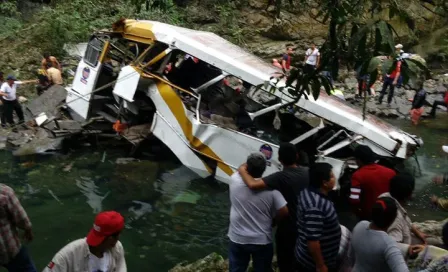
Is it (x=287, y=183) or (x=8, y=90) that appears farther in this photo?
(x=8, y=90)

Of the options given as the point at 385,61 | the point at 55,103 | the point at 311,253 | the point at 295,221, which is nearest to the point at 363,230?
the point at 311,253

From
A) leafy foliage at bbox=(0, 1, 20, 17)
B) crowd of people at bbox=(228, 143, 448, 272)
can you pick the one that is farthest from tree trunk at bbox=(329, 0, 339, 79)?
leafy foliage at bbox=(0, 1, 20, 17)

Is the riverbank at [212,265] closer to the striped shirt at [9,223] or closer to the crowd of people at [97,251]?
the striped shirt at [9,223]

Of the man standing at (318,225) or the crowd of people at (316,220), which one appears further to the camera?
Result: the man standing at (318,225)

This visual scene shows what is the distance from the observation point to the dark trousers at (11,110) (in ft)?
36.8

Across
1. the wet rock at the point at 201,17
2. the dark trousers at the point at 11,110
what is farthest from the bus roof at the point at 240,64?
the wet rock at the point at 201,17

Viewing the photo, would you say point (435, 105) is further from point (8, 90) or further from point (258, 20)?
point (8, 90)

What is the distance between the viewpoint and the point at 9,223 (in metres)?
4.03

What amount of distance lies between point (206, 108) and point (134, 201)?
79.0 inches

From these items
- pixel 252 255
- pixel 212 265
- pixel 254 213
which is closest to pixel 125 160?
pixel 212 265

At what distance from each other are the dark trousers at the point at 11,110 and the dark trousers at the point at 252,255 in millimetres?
8446

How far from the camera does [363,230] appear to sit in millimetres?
3418

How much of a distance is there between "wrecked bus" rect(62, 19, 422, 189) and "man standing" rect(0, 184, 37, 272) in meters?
3.40

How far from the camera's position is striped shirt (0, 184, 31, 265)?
395 cm
